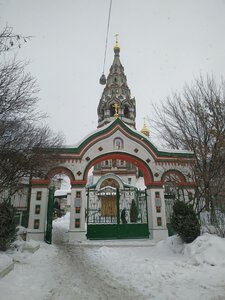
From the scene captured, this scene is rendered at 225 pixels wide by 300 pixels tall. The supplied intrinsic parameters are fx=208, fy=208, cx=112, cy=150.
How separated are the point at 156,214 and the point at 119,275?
7073mm

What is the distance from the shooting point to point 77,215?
39.1ft

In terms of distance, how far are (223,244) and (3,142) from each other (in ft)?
28.2

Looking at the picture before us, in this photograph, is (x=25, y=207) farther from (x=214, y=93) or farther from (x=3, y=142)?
(x=214, y=93)

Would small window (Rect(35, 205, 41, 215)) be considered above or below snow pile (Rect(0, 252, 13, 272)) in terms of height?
above

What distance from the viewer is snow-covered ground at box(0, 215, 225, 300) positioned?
450 centimetres

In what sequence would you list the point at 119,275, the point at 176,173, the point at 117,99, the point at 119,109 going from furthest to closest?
the point at 119,109
the point at 117,99
the point at 176,173
the point at 119,275

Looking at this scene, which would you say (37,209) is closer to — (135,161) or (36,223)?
(36,223)

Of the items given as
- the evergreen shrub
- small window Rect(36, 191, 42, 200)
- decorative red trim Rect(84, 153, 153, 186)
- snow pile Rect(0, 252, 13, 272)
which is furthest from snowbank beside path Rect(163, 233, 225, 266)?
small window Rect(36, 191, 42, 200)

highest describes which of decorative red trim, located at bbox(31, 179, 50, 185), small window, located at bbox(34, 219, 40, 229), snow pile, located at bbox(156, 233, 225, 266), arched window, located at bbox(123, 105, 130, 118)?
arched window, located at bbox(123, 105, 130, 118)

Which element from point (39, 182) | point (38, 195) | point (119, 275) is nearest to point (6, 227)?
point (119, 275)

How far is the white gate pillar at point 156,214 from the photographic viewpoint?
1212 cm

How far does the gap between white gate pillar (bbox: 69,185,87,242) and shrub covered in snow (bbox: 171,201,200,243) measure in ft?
17.0

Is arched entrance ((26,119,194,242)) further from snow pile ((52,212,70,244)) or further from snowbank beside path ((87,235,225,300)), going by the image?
snowbank beside path ((87,235,225,300))

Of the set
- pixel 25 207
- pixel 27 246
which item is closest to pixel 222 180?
pixel 27 246
